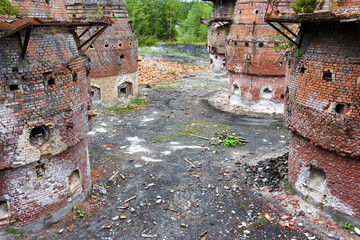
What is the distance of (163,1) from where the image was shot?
51.1 meters

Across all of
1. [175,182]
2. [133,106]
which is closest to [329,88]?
[175,182]

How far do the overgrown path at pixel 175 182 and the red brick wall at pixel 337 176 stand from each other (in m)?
1.32

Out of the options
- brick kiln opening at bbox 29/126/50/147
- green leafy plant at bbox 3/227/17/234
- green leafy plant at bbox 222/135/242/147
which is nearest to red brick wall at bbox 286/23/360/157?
green leafy plant at bbox 222/135/242/147

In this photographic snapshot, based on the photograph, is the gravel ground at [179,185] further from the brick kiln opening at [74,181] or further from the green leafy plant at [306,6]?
the green leafy plant at [306,6]

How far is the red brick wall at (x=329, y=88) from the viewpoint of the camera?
23.1ft

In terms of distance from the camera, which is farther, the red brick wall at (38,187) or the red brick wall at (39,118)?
the red brick wall at (38,187)

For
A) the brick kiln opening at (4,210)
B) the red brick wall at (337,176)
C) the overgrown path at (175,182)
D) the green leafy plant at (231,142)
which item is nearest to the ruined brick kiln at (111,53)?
the overgrown path at (175,182)

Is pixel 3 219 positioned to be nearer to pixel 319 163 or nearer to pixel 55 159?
pixel 55 159

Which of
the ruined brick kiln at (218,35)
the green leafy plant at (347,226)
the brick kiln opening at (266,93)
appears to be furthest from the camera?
the ruined brick kiln at (218,35)

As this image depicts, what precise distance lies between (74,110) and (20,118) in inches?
59.6

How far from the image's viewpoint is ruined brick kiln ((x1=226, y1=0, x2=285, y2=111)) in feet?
55.6

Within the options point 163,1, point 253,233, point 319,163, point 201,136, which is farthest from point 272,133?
point 163,1

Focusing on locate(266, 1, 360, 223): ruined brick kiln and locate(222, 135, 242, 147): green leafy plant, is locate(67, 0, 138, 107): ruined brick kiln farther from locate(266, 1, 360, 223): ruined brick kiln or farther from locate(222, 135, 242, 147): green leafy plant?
locate(266, 1, 360, 223): ruined brick kiln

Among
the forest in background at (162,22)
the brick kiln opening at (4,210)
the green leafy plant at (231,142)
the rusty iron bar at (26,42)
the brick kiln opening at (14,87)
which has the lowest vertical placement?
the green leafy plant at (231,142)
